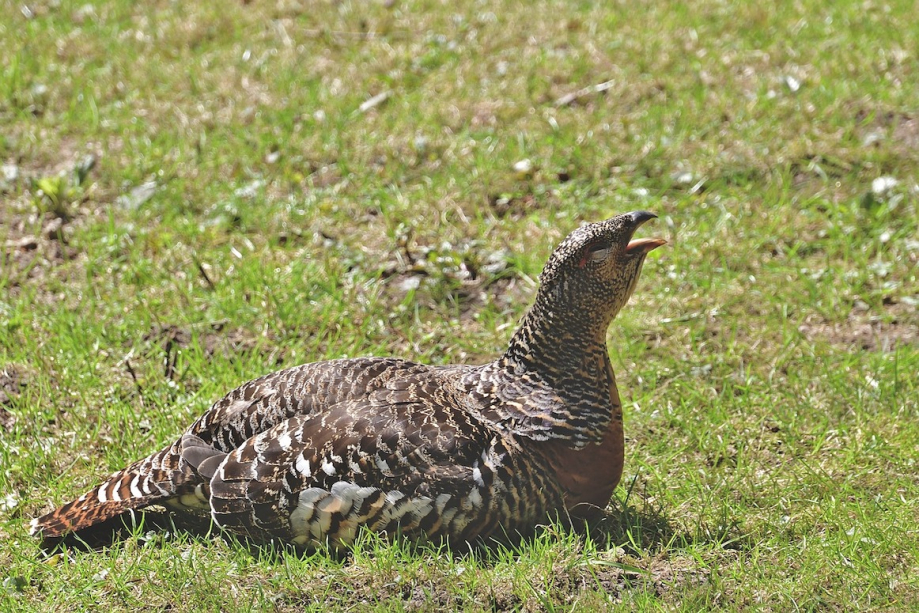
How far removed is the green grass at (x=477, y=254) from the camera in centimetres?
392

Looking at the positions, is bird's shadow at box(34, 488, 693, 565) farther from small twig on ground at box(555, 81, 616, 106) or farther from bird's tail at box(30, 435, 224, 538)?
small twig on ground at box(555, 81, 616, 106)

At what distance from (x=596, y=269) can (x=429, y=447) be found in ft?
3.03

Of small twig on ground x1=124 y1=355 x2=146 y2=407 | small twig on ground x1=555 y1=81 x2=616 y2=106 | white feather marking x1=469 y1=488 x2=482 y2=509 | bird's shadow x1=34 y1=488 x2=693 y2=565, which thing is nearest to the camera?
white feather marking x1=469 y1=488 x2=482 y2=509

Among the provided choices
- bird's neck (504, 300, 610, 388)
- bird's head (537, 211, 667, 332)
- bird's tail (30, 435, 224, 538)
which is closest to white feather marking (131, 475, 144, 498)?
bird's tail (30, 435, 224, 538)

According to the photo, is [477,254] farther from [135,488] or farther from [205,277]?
[135,488]

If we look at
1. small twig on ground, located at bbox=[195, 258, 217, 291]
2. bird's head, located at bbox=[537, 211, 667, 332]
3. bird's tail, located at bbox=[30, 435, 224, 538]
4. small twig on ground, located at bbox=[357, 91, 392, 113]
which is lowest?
bird's tail, located at bbox=[30, 435, 224, 538]

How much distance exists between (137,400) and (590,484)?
7.79 ft

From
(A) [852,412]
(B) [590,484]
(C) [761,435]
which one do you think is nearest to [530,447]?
(B) [590,484]

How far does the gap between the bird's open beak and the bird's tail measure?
5.87 feet

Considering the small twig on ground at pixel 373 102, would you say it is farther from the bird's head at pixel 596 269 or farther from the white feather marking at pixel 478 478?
the white feather marking at pixel 478 478

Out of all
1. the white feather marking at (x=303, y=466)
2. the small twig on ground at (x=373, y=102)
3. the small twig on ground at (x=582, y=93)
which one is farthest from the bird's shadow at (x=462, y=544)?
the small twig on ground at (x=373, y=102)

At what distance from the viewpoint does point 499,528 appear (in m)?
3.89

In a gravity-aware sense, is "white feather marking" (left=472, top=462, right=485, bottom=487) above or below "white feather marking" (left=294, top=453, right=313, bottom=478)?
below

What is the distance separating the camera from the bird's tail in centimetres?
405
